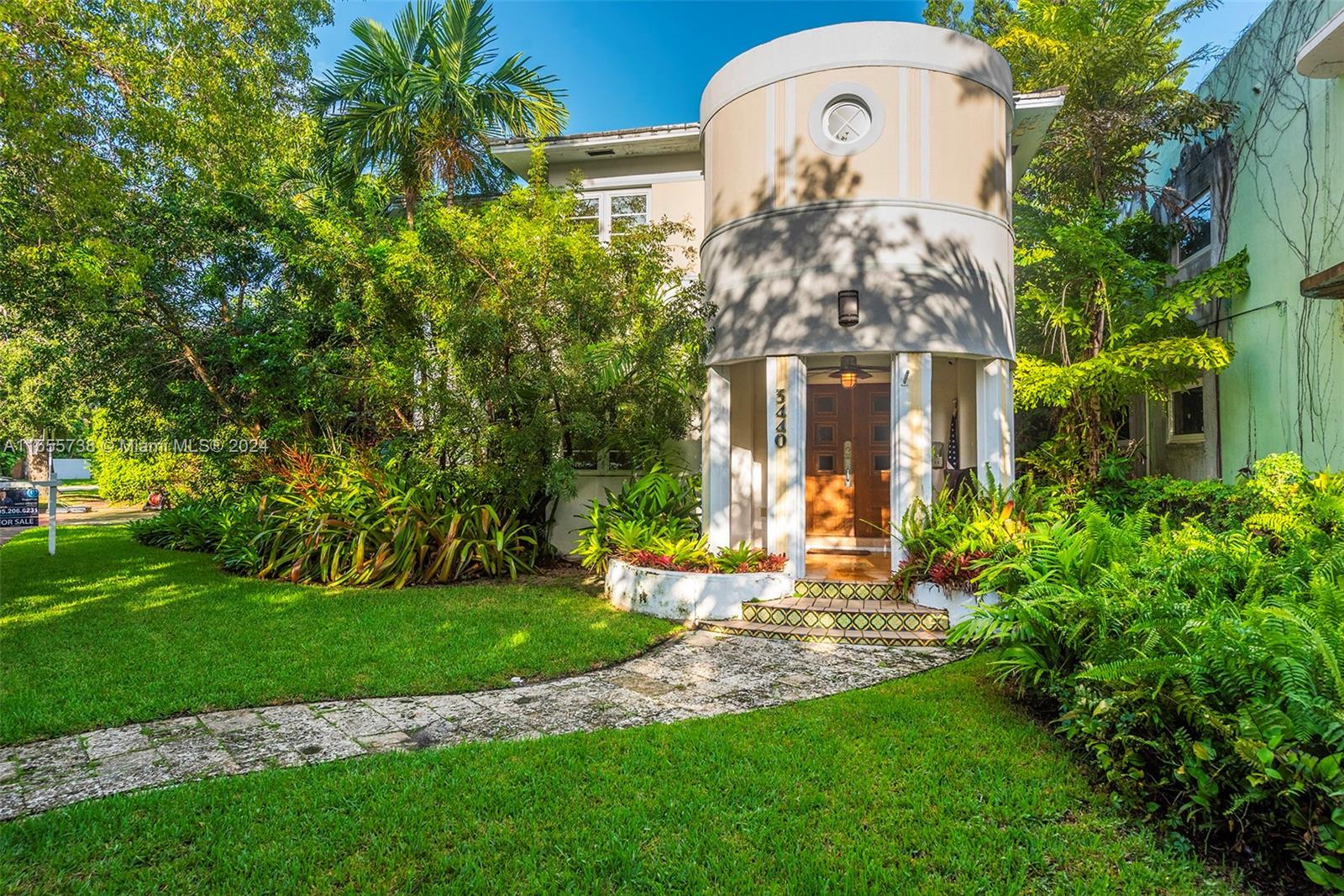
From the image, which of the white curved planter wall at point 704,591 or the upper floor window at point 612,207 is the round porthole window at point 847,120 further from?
the white curved planter wall at point 704,591

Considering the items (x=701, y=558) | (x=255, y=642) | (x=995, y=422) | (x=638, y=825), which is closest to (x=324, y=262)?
(x=255, y=642)

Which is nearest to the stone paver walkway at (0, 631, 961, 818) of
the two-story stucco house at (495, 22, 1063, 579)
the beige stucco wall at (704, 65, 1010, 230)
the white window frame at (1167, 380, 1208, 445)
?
the two-story stucco house at (495, 22, 1063, 579)

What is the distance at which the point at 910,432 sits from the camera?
749cm

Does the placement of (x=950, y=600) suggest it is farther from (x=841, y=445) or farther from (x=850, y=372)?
(x=841, y=445)

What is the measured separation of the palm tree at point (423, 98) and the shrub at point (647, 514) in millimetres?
5738

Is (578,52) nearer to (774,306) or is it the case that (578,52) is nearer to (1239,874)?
(774,306)

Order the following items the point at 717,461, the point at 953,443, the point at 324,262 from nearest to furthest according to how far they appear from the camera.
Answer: the point at 717,461 → the point at 953,443 → the point at 324,262

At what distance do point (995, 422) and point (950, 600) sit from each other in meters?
2.53

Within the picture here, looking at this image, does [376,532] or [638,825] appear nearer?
[638,825]

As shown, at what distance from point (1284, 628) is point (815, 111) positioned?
6.61 meters

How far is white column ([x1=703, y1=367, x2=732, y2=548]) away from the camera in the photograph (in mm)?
8133

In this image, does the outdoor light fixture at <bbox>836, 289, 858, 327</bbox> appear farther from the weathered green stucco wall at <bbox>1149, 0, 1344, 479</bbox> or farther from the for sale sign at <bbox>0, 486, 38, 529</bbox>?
the for sale sign at <bbox>0, 486, 38, 529</bbox>

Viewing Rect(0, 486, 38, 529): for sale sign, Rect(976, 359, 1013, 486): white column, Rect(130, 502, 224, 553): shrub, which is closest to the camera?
Rect(0, 486, 38, 529): for sale sign

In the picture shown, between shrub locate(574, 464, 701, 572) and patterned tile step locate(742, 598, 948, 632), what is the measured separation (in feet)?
5.81
